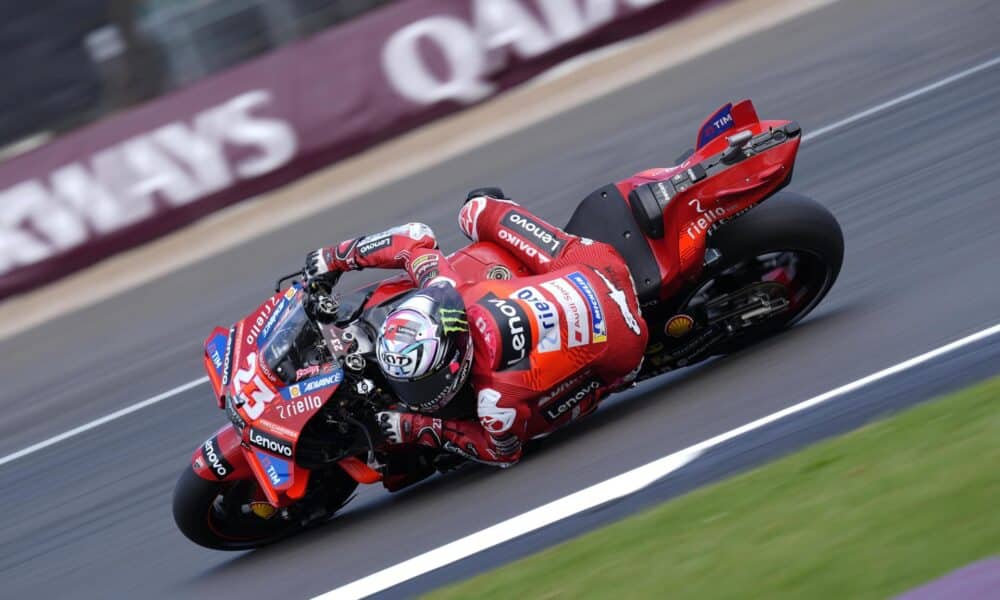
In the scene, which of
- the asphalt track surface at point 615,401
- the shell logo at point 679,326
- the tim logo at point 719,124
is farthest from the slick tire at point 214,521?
the tim logo at point 719,124

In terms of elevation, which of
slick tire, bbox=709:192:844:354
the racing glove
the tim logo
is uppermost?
the racing glove

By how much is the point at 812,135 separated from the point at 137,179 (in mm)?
6182

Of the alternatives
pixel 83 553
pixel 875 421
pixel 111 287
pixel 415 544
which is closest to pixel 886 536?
pixel 875 421

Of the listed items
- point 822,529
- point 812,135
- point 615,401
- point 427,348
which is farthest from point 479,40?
point 822,529

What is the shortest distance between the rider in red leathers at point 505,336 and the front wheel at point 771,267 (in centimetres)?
55

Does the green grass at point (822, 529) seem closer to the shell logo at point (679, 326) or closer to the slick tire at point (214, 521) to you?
the shell logo at point (679, 326)

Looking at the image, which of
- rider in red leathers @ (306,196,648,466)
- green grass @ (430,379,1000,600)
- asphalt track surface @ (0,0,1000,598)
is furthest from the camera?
asphalt track surface @ (0,0,1000,598)

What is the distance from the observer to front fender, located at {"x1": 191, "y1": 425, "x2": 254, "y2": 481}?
629 cm

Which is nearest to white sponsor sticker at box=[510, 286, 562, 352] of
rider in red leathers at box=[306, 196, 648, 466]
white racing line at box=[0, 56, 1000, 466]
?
rider in red leathers at box=[306, 196, 648, 466]

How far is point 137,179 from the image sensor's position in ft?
40.6

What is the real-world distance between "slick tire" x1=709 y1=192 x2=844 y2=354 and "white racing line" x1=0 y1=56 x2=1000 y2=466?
382 cm

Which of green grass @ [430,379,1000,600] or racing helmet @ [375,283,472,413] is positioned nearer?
green grass @ [430,379,1000,600]

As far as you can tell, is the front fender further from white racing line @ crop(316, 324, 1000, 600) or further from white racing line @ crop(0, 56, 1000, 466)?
white racing line @ crop(0, 56, 1000, 466)

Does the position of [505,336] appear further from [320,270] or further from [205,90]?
[205,90]
